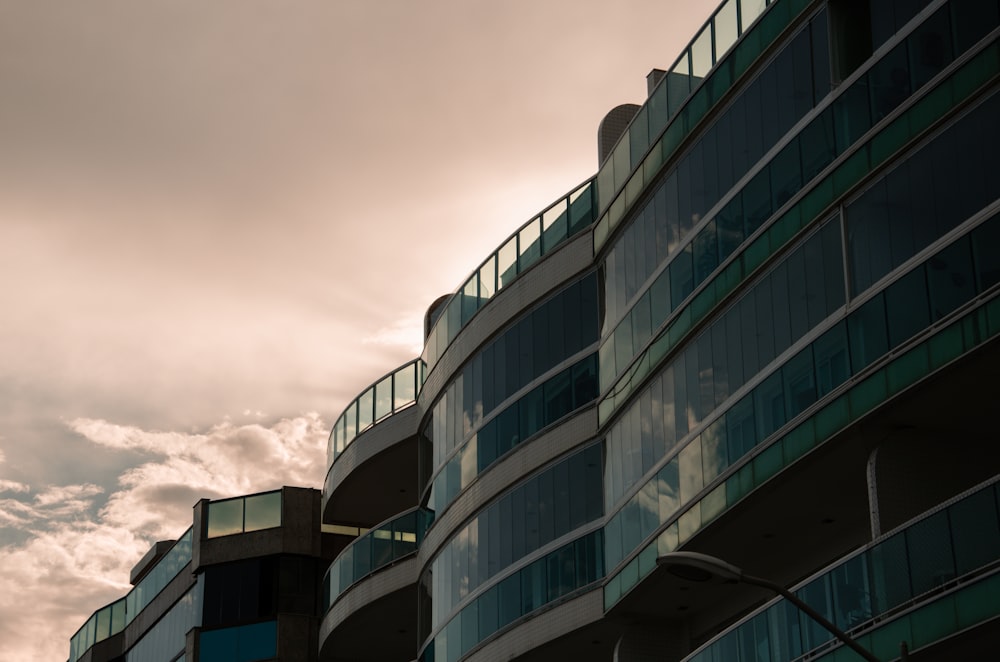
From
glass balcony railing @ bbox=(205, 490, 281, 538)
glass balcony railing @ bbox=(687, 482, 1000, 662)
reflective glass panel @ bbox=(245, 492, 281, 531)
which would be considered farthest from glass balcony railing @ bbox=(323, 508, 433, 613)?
glass balcony railing @ bbox=(687, 482, 1000, 662)

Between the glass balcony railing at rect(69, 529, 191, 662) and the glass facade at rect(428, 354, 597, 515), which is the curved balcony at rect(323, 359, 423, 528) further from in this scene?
the glass balcony railing at rect(69, 529, 191, 662)

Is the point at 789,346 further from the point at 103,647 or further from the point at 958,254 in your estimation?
the point at 103,647

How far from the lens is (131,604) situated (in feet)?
221

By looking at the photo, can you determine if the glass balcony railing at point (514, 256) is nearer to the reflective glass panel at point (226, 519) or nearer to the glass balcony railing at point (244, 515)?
the glass balcony railing at point (244, 515)

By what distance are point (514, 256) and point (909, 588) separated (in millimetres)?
18769

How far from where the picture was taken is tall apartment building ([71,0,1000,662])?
24.6 m

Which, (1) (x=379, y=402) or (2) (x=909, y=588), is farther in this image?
(1) (x=379, y=402)

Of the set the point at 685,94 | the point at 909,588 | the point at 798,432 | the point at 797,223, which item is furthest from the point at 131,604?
the point at 909,588

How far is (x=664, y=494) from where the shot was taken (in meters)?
32.4

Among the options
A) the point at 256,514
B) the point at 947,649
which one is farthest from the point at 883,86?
the point at 256,514

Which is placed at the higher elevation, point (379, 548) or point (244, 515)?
point (244, 515)

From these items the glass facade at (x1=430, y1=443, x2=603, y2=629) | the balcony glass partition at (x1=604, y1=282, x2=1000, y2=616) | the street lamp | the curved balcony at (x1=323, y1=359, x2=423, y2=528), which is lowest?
the street lamp

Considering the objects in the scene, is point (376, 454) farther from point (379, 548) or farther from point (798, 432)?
point (798, 432)

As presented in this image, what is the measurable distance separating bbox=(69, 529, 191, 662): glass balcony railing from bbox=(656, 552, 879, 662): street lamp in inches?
1550
